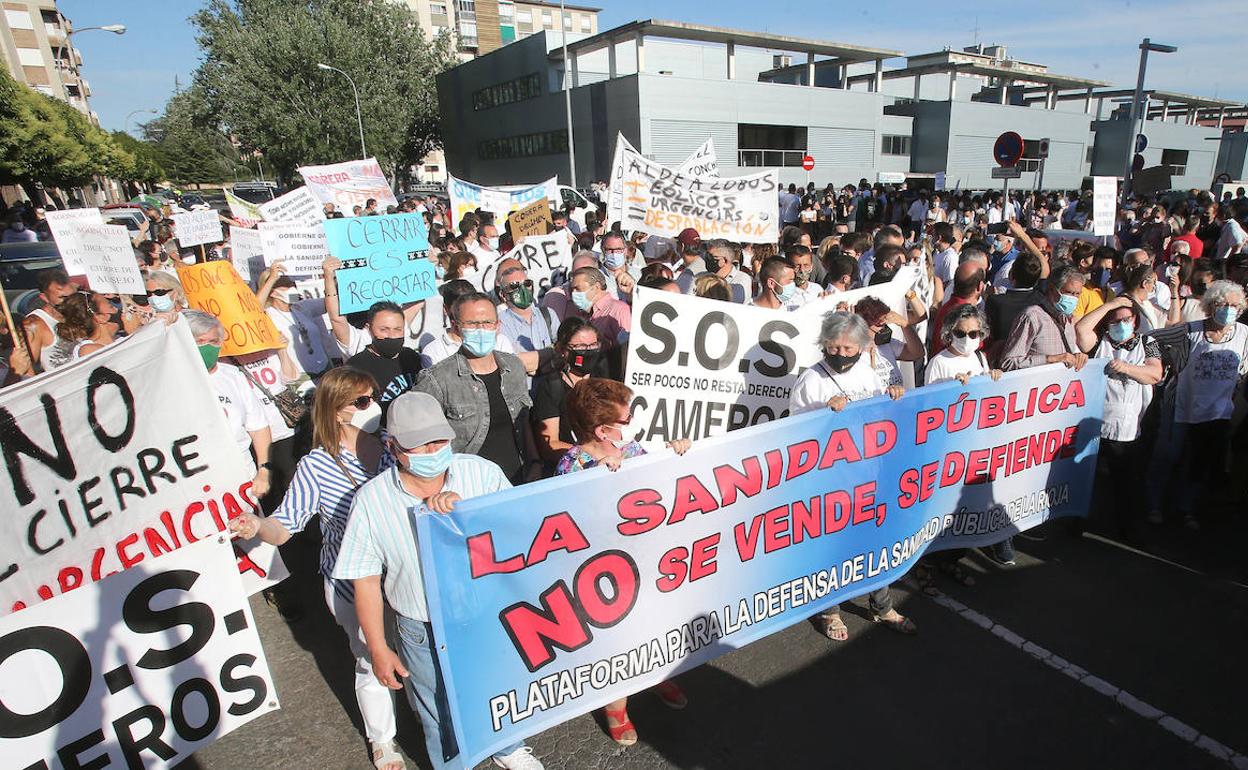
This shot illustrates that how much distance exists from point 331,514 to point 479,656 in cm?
94

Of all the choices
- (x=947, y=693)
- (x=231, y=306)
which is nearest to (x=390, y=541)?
(x=947, y=693)

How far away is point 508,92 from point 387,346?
4359 cm

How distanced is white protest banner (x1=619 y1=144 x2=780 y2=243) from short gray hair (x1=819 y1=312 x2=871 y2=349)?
4.08 m

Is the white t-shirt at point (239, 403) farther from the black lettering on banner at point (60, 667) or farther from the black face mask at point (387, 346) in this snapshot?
Result: the black lettering on banner at point (60, 667)

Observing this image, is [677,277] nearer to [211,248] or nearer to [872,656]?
[872,656]

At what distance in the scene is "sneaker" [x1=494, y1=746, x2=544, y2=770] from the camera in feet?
10.2

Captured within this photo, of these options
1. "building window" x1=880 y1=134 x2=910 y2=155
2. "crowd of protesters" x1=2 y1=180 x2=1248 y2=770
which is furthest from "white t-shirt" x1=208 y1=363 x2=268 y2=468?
"building window" x1=880 y1=134 x2=910 y2=155

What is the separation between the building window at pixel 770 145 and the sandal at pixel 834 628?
35.6 meters

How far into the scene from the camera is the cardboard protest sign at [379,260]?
5961mm

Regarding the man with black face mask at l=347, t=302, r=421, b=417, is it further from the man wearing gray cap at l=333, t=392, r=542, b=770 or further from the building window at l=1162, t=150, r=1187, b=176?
the building window at l=1162, t=150, r=1187, b=176

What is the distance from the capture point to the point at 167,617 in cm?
274

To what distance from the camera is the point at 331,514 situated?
3125 mm

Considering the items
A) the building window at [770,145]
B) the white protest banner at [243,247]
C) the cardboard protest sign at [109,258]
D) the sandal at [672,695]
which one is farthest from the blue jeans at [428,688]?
the building window at [770,145]

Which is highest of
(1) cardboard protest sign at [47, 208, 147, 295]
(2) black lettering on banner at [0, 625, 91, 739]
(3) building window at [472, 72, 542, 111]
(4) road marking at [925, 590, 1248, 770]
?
(3) building window at [472, 72, 542, 111]
